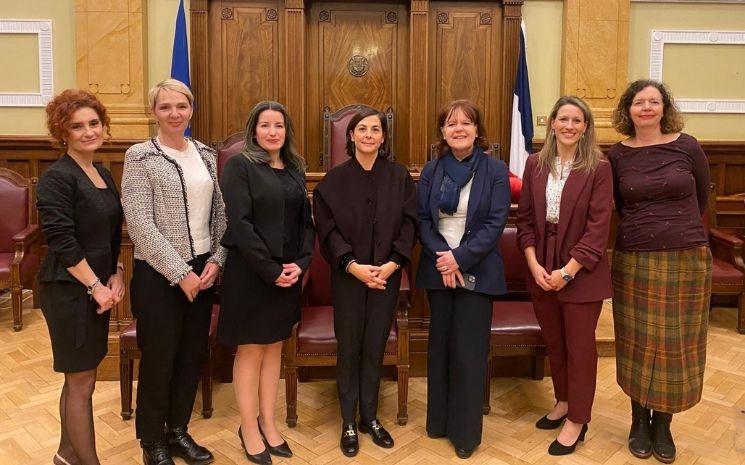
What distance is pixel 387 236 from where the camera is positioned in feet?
8.53

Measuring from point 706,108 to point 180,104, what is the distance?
5.69 metres

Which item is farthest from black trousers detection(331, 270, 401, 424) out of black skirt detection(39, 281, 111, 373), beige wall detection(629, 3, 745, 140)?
beige wall detection(629, 3, 745, 140)

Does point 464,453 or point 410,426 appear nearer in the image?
point 464,453

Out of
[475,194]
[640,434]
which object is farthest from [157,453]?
[640,434]

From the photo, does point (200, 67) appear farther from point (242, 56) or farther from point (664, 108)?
point (664, 108)

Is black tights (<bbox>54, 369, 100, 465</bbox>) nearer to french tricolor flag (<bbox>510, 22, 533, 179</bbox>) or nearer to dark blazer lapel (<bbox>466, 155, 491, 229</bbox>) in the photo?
dark blazer lapel (<bbox>466, 155, 491, 229</bbox>)

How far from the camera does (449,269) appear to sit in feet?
8.41

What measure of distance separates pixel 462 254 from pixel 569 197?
0.51 meters

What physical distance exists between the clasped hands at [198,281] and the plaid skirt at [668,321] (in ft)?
5.68

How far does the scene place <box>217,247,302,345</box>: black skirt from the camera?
2.45m

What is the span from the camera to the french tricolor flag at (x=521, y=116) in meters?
6.11

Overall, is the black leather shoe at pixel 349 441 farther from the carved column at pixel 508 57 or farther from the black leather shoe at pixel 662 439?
the carved column at pixel 508 57

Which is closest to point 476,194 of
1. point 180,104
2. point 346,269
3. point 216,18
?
point 346,269

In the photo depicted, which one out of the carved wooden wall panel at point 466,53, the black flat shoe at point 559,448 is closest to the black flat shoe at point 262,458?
the black flat shoe at point 559,448
